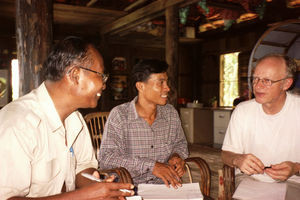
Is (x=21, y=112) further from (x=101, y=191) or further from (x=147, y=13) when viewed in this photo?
(x=147, y=13)

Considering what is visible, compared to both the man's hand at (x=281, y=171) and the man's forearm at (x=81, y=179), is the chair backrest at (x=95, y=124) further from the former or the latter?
the man's hand at (x=281, y=171)

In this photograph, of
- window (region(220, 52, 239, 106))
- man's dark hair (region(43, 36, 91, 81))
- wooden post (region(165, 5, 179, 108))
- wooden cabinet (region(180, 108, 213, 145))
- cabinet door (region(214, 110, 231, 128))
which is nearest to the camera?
man's dark hair (region(43, 36, 91, 81))

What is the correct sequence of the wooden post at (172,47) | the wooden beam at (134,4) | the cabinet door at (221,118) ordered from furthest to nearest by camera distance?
the cabinet door at (221,118) < the wooden beam at (134,4) < the wooden post at (172,47)

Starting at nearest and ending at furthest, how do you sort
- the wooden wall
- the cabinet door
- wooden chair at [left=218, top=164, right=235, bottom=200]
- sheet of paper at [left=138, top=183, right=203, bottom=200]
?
1. sheet of paper at [left=138, top=183, right=203, bottom=200]
2. wooden chair at [left=218, top=164, right=235, bottom=200]
3. the cabinet door
4. the wooden wall

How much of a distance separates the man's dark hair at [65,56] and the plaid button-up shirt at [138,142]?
0.91m

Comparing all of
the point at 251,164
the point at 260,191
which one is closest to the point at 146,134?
the point at 251,164

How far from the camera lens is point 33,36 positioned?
2609 mm

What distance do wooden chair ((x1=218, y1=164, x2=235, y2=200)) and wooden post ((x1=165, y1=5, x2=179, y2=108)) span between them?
3.57 m

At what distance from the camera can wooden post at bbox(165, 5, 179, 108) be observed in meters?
5.43

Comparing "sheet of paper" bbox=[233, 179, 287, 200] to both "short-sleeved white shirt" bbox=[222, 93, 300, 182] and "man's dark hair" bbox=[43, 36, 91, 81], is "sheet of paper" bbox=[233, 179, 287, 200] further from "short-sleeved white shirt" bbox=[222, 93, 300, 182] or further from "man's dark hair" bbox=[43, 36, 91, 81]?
"man's dark hair" bbox=[43, 36, 91, 81]

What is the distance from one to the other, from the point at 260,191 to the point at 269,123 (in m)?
0.69

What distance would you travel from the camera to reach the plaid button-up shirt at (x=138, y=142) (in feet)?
6.89

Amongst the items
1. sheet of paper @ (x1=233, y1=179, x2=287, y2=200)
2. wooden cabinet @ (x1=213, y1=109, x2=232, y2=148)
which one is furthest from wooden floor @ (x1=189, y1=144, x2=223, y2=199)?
sheet of paper @ (x1=233, y1=179, x2=287, y2=200)

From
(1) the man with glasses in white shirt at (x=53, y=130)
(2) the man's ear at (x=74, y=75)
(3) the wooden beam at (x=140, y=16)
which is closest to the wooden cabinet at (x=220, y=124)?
(3) the wooden beam at (x=140, y=16)
